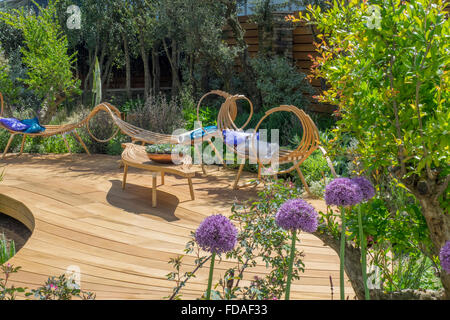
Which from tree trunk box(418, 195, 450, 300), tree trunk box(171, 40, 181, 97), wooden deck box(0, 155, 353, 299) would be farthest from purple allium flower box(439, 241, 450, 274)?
tree trunk box(171, 40, 181, 97)

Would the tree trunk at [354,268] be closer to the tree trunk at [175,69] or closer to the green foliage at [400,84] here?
the green foliage at [400,84]

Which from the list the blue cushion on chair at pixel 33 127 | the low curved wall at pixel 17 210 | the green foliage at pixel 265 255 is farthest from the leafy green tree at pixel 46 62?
the green foliage at pixel 265 255

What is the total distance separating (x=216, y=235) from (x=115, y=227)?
249cm

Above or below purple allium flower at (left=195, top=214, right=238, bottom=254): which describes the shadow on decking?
below

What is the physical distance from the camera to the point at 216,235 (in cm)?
139

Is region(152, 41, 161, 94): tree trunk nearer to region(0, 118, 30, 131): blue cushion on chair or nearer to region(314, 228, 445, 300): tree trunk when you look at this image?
region(0, 118, 30, 131): blue cushion on chair

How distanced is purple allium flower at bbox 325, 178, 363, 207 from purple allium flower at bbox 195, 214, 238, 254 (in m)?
0.32

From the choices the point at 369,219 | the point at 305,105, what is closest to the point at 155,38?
the point at 305,105

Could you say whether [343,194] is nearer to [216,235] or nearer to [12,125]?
[216,235]

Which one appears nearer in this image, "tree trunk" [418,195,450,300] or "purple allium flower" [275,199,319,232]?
"purple allium flower" [275,199,319,232]

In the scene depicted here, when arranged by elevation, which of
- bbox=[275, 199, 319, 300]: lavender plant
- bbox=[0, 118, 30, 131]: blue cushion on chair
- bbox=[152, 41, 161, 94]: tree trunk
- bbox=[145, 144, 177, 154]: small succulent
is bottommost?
bbox=[145, 144, 177, 154]: small succulent

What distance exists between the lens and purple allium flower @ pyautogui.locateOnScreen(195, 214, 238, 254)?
139 cm

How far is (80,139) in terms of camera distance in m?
6.95

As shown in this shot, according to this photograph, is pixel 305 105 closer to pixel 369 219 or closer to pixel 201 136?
pixel 201 136
